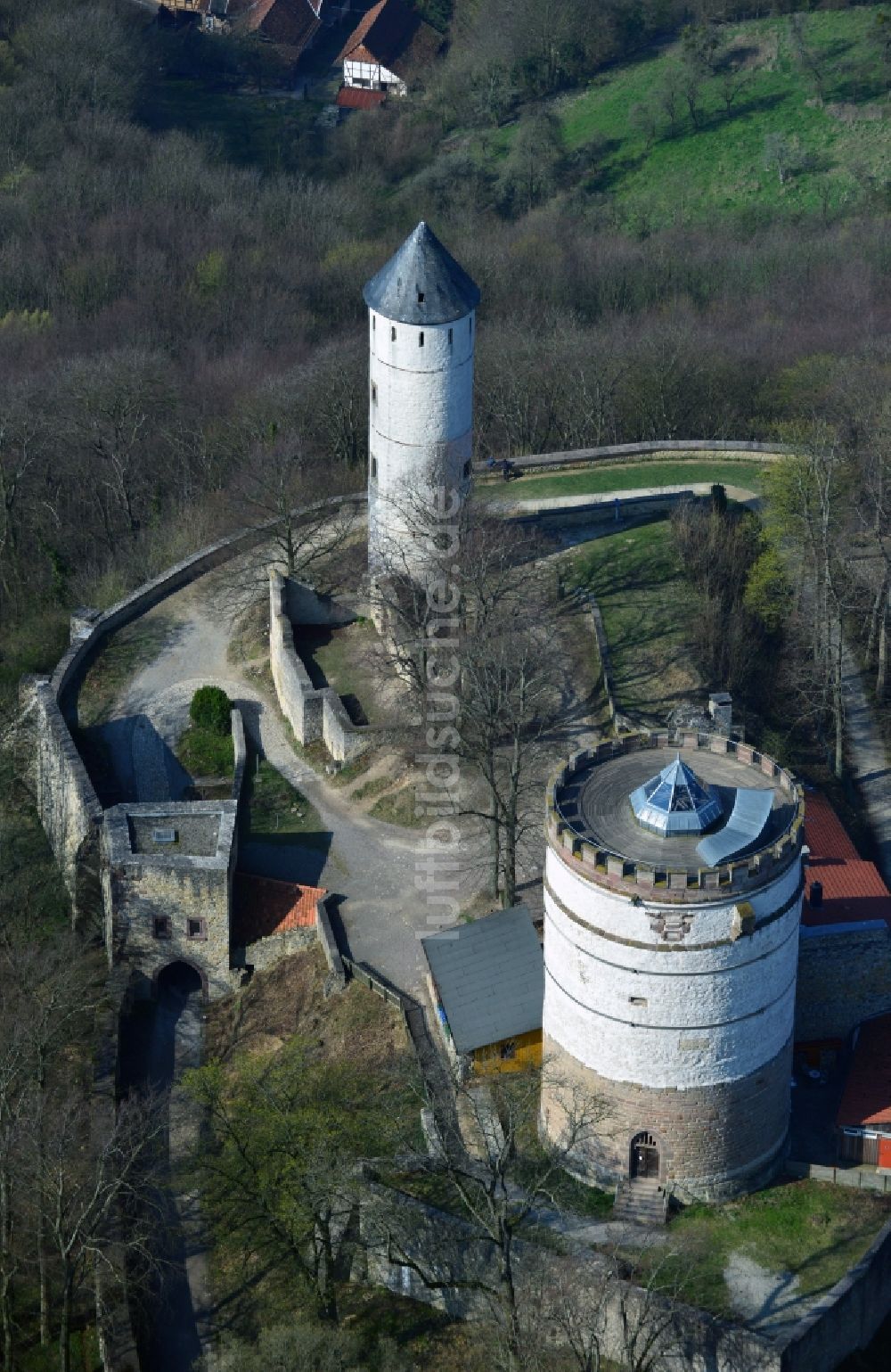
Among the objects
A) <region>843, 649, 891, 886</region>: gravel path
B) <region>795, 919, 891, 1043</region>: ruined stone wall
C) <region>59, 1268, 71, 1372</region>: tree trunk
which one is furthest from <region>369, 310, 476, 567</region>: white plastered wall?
<region>59, 1268, 71, 1372</region>: tree trunk

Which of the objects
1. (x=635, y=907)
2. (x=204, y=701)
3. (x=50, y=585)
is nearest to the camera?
(x=635, y=907)

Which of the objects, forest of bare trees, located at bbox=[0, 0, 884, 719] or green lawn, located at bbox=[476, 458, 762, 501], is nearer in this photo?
green lawn, located at bbox=[476, 458, 762, 501]

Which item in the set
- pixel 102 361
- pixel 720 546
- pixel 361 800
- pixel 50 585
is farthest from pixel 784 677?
pixel 102 361

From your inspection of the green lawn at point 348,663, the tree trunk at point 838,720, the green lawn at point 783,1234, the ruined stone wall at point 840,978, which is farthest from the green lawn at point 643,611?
the green lawn at point 783,1234

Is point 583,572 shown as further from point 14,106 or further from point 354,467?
point 14,106

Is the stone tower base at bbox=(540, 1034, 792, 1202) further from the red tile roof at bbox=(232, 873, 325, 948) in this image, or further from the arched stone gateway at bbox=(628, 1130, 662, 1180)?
the red tile roof at bbox=(232, 873, 325, 948)

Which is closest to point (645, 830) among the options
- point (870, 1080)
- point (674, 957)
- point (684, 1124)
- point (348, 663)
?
point (674, 957)

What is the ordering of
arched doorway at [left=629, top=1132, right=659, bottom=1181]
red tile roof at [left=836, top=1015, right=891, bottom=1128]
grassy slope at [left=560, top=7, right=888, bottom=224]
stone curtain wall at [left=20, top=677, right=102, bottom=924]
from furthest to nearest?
grassy slope at [left=560, top=7, right=888, bottom=224]
stone curtain wall at [left=20, top=677, right=102, bottom=924]
red tile roof at [left=836, top=1015, right=891, bottom=1128]
arched doorway at [left=629, top=1132, right=659, bottom=1181]

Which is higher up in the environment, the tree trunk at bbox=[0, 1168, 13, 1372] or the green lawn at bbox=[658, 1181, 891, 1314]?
the green lawn at bbox=[658, 1181, 891, 1314]
